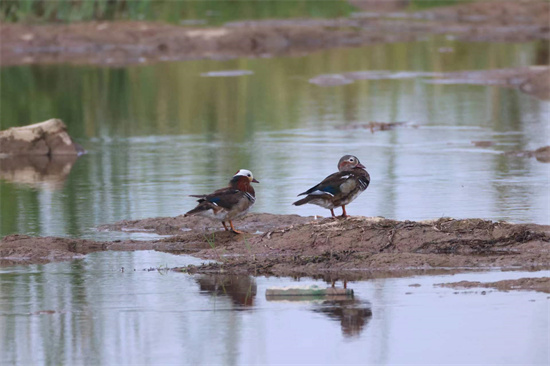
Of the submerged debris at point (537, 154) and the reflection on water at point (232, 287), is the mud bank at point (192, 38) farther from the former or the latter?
the reflection on water at point (232, 287)

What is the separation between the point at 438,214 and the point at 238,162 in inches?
203

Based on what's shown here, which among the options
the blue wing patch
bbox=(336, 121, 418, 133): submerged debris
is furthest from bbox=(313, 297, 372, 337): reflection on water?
bbox=(336, 121, 418, 133): submerged debris

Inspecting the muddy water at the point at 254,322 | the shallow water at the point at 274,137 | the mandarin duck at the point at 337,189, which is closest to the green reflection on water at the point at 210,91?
the shallow water at the point at 274,137

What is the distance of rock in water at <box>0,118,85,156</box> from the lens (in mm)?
18719

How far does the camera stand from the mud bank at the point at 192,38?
35.1 metres

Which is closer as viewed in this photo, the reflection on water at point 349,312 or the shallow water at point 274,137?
the reflection on water at point 349,312

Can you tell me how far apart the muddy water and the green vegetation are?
29752 mm

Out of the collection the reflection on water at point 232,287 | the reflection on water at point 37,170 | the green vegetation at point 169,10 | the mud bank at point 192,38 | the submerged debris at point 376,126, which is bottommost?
the reflection on water at point 232,287

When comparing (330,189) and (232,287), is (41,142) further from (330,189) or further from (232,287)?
(232,287)

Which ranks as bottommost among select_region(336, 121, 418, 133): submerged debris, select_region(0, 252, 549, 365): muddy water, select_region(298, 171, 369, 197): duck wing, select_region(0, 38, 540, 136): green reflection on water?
select_region(0, 252, 549, 365): muddy water

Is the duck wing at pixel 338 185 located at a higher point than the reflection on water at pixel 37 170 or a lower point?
lower

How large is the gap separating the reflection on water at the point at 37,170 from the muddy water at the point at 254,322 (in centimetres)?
633

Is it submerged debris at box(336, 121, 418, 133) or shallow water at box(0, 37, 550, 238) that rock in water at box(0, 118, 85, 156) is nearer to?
shallow water at box(0, 37, 550, 238)

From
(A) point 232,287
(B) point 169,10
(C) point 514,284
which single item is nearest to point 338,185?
(A) point 232,287
